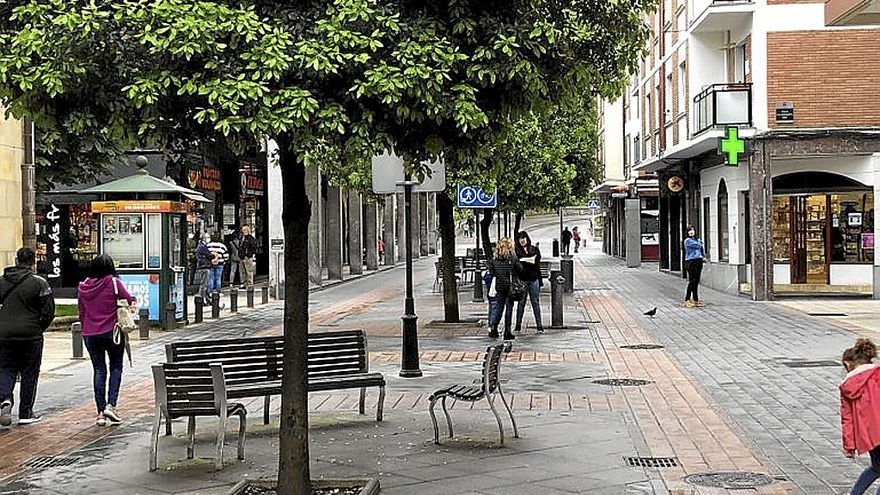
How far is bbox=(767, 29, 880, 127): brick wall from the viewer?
26.5 metres

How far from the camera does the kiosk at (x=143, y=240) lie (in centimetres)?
2172


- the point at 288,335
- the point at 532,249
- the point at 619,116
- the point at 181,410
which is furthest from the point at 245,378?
the point at 619,116

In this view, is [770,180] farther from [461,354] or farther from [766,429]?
[766,429]

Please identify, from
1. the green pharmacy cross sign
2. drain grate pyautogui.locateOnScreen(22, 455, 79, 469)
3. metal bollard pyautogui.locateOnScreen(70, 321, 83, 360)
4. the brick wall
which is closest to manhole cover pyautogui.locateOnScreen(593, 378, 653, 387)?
drain grate pyautogui.locateOnScreen(22, 455, 79, 469)

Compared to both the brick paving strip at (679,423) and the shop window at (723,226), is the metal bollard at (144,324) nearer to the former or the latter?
the brick paving strip at (679,423)

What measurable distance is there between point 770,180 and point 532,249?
9.32 meters

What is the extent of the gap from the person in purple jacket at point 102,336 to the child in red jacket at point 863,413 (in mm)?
7125

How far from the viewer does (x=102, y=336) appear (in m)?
11.1

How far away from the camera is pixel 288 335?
7.65m

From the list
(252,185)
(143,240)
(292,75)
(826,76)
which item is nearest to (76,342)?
(143,240)

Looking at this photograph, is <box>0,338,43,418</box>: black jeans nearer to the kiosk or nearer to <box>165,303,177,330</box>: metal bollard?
<box>165,303,177,330</box>: metal bollard

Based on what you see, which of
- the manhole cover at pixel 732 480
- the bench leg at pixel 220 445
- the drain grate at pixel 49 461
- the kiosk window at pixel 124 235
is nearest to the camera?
the manhole cover at pixel 732 480

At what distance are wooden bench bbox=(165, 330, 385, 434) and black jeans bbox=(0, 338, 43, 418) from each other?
1.47m

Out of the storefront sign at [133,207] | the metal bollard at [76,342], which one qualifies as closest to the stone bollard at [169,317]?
the storefront sign at [133,207]
